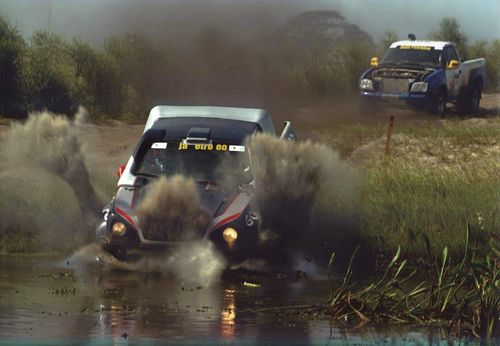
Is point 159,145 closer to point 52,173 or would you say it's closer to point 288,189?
point 288,189

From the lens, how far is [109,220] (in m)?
18.5

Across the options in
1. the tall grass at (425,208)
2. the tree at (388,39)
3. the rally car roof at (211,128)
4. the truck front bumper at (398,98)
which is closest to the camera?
the rally car roof at (211,128)

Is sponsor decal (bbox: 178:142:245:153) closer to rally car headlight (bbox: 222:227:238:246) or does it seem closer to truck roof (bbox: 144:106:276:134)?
truck roof (bbox: 144:106:276:134)

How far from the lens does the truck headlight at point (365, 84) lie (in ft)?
110

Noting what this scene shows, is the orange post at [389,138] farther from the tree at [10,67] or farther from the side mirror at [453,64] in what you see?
the tree at [10,67]

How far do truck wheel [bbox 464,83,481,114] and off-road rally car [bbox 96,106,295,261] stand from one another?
44.8ft

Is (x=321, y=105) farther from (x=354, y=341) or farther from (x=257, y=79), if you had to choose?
(x=354, y=341)

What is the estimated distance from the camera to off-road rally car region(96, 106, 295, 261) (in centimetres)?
1842

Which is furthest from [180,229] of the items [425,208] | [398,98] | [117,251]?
[398,98]

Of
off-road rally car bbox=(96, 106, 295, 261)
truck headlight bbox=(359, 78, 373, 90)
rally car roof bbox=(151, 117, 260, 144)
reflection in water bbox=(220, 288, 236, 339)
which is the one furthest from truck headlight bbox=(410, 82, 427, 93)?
reflection in water bbox=(220, 288, 236, 339)

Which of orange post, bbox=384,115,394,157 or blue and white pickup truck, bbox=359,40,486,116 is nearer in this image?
orange post, bbox=384,115,394,157

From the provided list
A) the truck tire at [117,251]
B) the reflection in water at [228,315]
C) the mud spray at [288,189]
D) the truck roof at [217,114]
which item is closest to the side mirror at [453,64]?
the mud spray at [288,189]

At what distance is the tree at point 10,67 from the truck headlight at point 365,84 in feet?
20.5

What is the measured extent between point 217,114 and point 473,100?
14.8 metres
